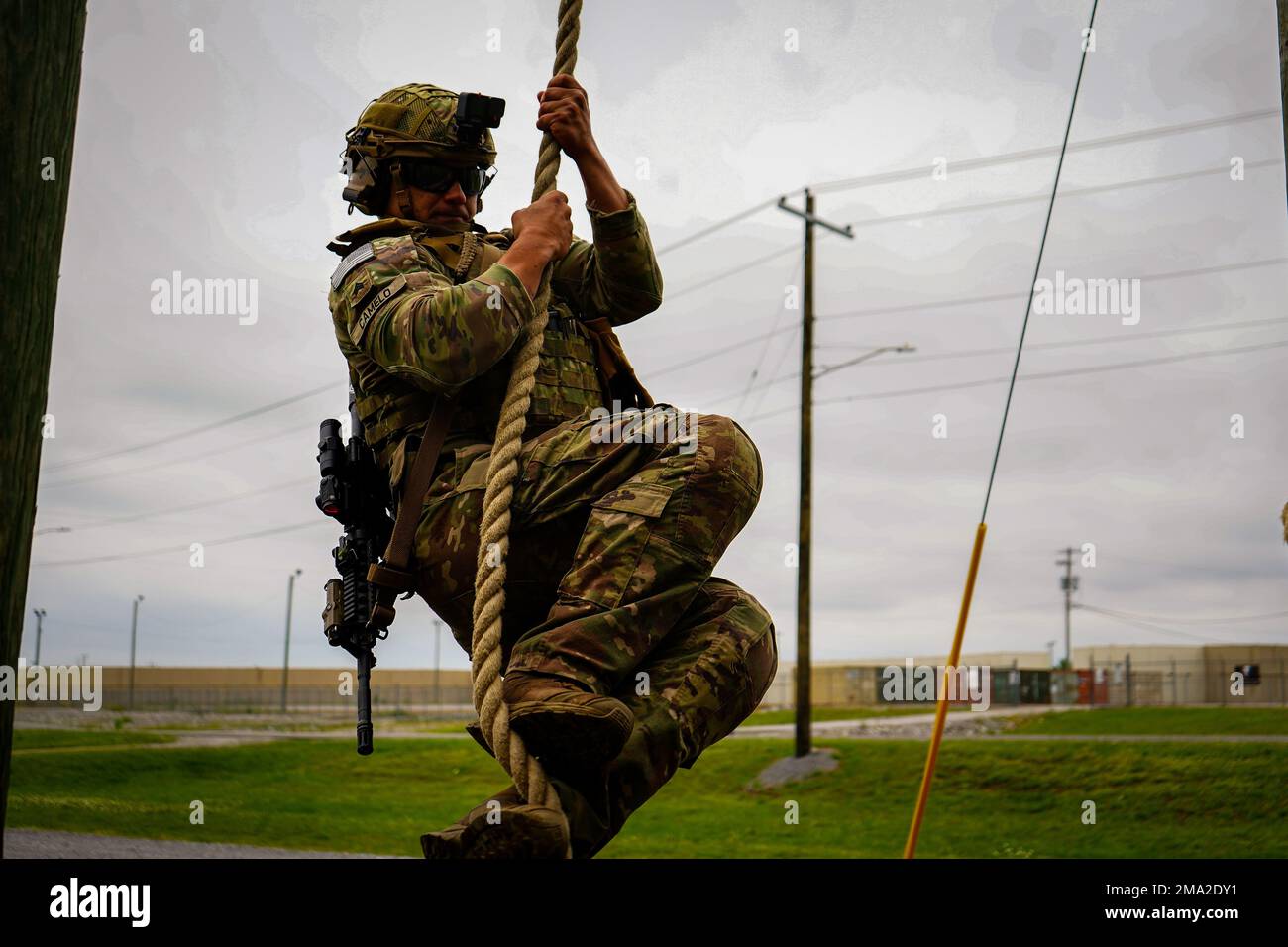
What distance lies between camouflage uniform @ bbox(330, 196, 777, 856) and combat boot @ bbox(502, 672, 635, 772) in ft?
0.14

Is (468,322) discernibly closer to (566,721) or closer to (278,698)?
(566,721)

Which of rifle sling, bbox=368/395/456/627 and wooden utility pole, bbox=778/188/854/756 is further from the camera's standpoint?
wooden utility pole, bbox=778/188/854/756

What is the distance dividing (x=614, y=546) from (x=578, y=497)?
0.20 meters

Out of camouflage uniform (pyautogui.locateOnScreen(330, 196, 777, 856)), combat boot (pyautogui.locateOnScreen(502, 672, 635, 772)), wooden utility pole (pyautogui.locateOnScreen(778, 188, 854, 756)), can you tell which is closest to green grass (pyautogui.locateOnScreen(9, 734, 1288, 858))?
wooden utility pole (pyautogui.locateOnScreen(778, 188, 854, 756))

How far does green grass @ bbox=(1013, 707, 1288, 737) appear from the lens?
87.9 ft

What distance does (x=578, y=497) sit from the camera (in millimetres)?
2891

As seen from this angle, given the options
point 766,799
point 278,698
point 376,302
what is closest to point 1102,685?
point 766,799

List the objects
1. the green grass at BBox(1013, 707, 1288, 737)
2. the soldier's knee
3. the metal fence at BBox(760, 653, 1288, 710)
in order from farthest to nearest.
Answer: the metal fence at BBox(760, 653, 1288, 710), the green grass at BBox(1013, 707, 1288, 737), the soldier's knee

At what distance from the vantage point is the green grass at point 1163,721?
87.9ft

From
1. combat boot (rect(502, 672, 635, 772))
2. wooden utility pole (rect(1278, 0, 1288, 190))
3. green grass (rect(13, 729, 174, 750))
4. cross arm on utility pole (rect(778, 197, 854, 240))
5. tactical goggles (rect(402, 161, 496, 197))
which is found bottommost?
green grass (rect(13, 729, 174, 750))

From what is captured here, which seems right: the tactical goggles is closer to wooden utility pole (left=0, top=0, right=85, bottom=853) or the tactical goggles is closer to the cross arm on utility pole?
wooden utility pole (left=0, top=0, right=85, bottom=853)

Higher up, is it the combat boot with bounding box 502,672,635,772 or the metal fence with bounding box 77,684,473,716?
the combat boot with bounding box 502,672,635,772
